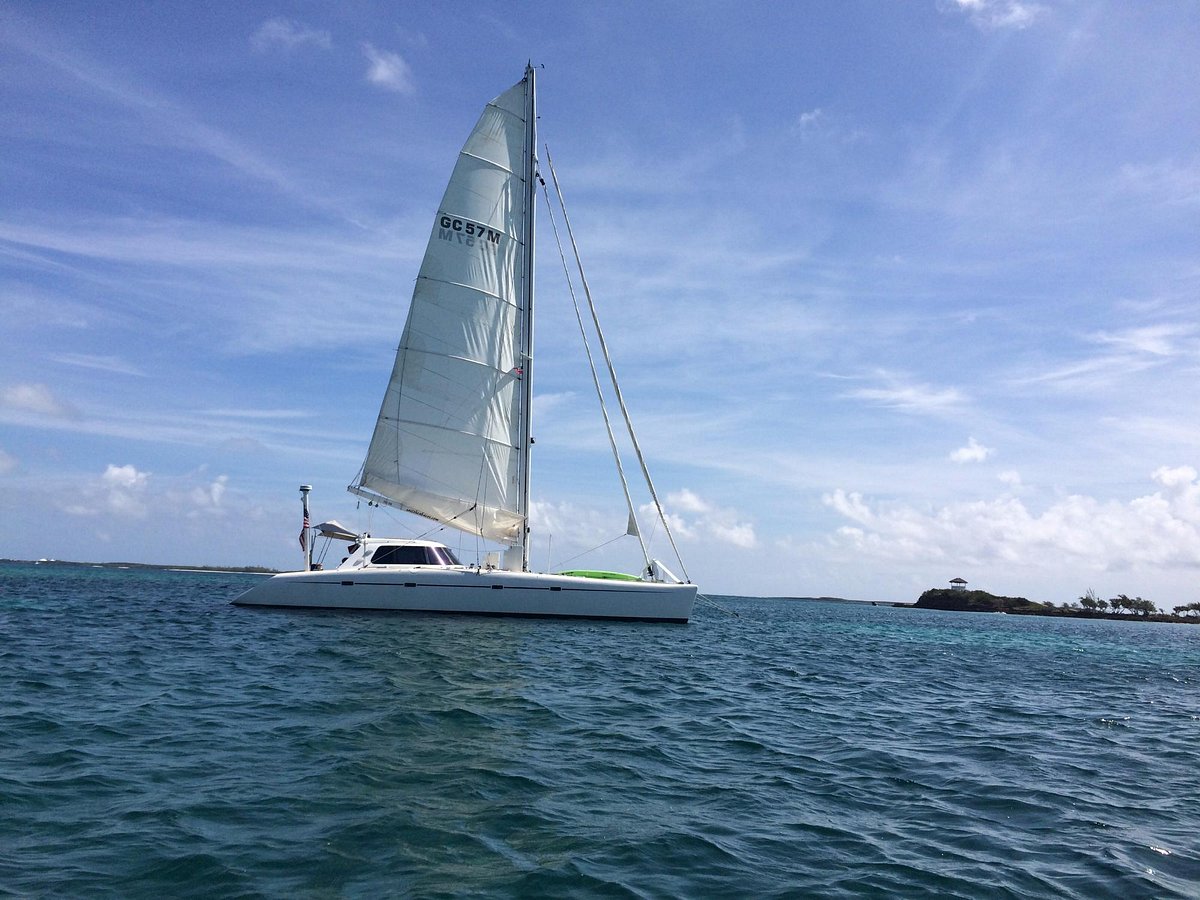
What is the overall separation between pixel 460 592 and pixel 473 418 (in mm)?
6563

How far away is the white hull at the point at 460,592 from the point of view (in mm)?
26141

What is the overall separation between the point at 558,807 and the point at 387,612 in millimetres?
20130

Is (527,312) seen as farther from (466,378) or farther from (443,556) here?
(443,556)

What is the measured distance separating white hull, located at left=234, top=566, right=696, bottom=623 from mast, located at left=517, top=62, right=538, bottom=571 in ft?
Result: 7.22

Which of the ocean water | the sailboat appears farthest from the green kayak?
the ocean water

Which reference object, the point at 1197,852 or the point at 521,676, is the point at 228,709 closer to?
the point at 521,676

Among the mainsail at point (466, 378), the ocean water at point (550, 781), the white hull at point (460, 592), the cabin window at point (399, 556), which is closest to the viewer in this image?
the ocean water at point (550, 781)

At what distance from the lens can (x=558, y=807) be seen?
294 inches

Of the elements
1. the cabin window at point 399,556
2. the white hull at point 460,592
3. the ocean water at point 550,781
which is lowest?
the ocean water at point 550,781

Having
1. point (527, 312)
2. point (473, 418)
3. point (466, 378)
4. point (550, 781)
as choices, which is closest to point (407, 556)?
point (473, 418)

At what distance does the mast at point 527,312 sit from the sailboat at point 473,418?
7cm

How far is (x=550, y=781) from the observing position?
8.30 meters

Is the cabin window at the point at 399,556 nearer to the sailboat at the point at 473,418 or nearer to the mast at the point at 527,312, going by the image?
the sailboat at the point at 473,418

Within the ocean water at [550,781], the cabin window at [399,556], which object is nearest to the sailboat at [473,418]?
the cabin window at [399,556]
